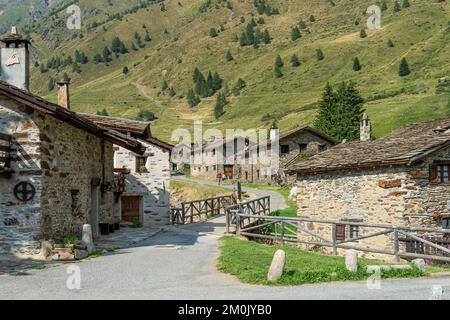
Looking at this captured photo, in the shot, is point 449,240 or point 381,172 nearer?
point 449,240

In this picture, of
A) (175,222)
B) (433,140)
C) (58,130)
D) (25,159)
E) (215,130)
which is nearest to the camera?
(25,159)

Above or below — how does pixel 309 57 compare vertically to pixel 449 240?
above

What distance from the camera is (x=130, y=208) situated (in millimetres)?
33594

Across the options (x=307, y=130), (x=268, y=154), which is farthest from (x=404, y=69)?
(x=268, y=154)

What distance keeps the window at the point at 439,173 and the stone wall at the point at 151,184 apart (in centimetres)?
1685

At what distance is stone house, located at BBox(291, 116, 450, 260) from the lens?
2189cm

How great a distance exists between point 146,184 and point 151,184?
31 centimetres

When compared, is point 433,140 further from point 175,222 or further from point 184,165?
point 184,165

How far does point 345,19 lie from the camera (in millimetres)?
184250

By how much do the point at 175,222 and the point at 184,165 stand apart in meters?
54.2

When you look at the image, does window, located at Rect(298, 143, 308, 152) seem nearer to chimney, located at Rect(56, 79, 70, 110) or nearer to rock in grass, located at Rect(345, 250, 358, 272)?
chimney, located at Rect(56, 79, 70, 110)

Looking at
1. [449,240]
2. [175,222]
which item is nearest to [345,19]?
[175,222]

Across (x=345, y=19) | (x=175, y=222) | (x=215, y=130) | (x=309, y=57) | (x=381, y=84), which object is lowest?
(x=175, y=222)

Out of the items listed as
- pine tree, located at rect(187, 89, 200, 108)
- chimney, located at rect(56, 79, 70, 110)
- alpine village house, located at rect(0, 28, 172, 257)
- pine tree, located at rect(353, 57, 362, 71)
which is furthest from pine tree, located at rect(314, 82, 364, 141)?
pine tree, located at rect(187, 89, 200, 108)
